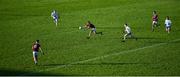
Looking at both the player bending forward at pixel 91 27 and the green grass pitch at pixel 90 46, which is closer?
the green grass pitch at pixel 90 46

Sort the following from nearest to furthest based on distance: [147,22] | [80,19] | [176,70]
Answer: [176,70] < [147,22] < [80,19]

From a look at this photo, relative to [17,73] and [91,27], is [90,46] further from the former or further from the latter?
[17,73]

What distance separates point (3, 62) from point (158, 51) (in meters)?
12.5

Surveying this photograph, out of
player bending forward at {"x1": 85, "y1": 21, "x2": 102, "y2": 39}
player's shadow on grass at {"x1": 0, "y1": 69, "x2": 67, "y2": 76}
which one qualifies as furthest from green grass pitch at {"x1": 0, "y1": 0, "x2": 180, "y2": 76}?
player bending forward at {"x1": 85, "y1": 21, "x2": 102, "y2": 39}

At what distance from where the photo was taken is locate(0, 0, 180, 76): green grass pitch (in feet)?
83.3

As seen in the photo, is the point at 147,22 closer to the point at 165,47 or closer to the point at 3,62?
the point at 165,47

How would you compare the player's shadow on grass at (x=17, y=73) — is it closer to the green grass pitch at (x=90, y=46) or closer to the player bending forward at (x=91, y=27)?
the green grass pitch at (x=90, y=46)

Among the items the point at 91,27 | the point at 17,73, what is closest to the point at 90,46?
the point at 91,27

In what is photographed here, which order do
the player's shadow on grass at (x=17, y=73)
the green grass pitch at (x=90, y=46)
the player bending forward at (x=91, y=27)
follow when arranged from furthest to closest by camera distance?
the player bending forward at (x=91, y=27), the green grass pitch at (x=90, y=46), the player's shadow on grass at (x=17, y=73)

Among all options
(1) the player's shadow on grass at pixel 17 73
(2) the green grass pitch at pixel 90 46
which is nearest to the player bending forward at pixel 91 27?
(2) the green grass pitch at pixel 90 46

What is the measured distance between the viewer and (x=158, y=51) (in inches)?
1179

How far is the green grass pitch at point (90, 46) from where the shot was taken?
25.4 meters

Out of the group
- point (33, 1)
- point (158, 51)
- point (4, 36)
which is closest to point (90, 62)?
point (158, 51)

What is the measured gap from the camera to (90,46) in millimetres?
32156
